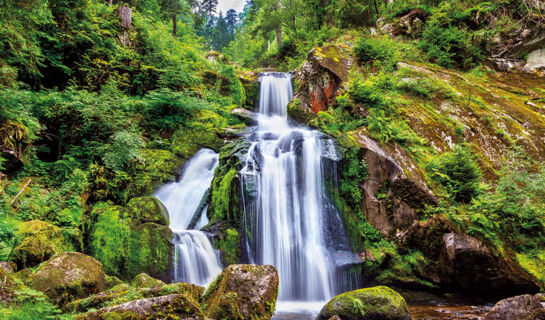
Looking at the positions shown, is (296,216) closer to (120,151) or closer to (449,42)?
(120,151)

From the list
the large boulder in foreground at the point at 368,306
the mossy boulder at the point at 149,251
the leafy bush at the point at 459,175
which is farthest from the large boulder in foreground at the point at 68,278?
the leafy bush at the point at 459,175

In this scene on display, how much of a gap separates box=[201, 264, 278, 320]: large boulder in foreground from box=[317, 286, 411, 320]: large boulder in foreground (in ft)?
4.10

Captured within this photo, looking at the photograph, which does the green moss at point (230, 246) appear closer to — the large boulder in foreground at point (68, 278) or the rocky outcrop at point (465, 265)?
the large boulder in foreground at point (68, 278)

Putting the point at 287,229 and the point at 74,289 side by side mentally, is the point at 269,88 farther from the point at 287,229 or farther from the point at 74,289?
the point at 74,289

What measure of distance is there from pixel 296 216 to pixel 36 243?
19.1 feet

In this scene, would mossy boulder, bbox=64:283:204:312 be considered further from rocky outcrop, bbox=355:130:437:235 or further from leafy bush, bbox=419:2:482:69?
leafy bush, bbox=419:2:482:69

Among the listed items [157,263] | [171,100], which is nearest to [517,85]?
[171,100]

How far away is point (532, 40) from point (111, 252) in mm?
19394

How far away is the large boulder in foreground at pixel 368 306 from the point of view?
4.29m

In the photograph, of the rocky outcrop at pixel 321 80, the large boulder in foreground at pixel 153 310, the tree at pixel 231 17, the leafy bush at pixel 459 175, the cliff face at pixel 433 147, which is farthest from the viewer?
the tree at pixel 231 17

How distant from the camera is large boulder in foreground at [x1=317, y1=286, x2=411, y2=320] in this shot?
429cm

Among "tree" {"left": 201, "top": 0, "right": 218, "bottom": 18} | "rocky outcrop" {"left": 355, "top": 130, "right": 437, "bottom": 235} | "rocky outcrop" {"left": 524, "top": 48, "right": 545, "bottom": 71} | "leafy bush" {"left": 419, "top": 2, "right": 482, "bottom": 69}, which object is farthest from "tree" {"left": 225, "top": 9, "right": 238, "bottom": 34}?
"rocky outcrop" {"left": 355, "top": 130, "right": 437, "bottom": 235}

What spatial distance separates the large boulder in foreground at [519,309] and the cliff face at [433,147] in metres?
2.28

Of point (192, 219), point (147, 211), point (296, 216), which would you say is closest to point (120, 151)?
point (147, 211)
